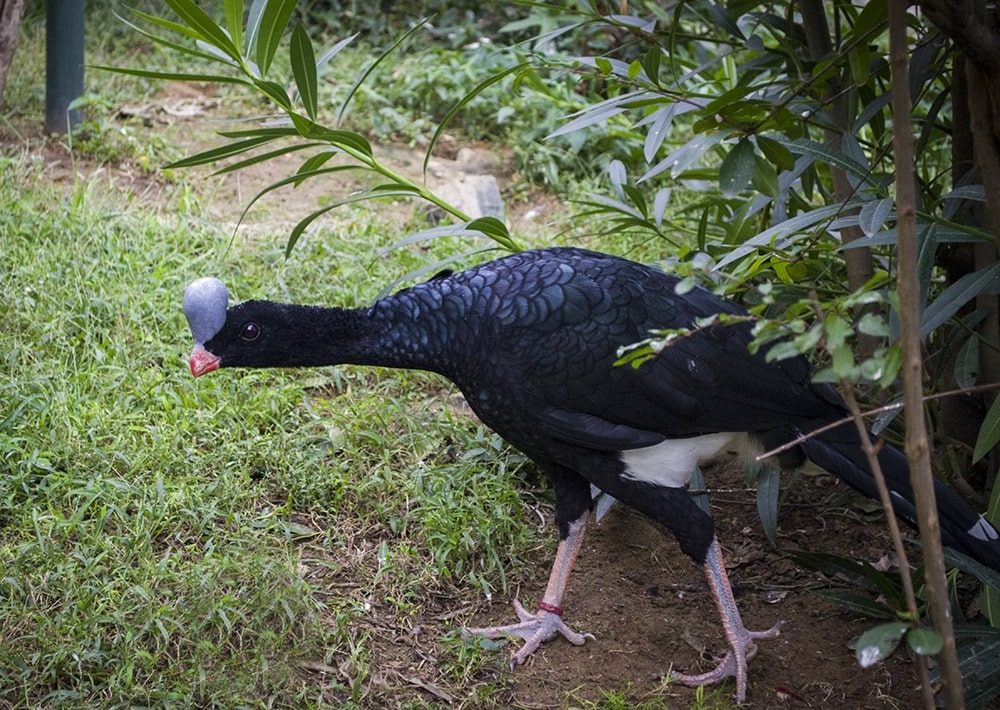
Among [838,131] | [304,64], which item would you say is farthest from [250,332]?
[838,131]

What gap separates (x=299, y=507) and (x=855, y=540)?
2024 millimetres

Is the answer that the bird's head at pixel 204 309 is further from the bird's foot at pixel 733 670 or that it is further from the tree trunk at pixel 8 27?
the tree trunk at pixel 8 27

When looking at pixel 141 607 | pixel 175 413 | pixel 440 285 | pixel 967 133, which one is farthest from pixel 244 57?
Result: pixel 967 133

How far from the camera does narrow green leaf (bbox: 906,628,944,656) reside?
1.98 m

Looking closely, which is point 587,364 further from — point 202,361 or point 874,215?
point 202,361

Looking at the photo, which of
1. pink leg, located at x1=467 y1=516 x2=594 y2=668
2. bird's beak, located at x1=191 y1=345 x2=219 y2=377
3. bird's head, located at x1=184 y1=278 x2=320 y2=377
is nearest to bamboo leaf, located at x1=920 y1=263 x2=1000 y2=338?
pink leg, located at x1=467 y1=516 x2=594 y2=668

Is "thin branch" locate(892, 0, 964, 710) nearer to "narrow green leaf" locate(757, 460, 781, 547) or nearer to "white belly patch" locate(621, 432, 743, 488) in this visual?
"white belly patch" locate(621, 432, 743, 488)

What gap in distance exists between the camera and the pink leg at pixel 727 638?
3393 mm

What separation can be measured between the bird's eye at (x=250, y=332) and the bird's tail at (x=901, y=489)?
1702mm

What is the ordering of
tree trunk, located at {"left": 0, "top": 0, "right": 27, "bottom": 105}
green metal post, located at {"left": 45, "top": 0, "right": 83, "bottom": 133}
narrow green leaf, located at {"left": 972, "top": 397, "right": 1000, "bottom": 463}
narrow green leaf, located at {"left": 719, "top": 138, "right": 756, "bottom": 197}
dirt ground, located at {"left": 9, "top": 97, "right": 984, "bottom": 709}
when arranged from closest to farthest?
narrow green leaf, located at {"left": 719, "top": 138, "right": 756, "bottom": 197} < narrow green leaf, located at {"left": 972, "top": 397, "right": 1000, "bottom": 463} < dirt ground, located at {"left": 9, "top": 97, "right": 984, "bottom": 709} < tree trunk, located at {"left": 0, "top": 0, "right": 27, "bottom": 105} < green metal post, located at {"left": 45, "top": 0, "right": 83, "bottom": 133}

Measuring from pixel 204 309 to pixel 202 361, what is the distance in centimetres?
19

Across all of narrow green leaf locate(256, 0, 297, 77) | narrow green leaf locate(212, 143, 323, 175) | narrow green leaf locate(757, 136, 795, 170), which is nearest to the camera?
narrow green leaf locate(757, 136, 795, 170)

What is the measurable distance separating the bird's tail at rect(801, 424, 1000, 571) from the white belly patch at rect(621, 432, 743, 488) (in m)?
0.29

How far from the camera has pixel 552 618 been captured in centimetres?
361
